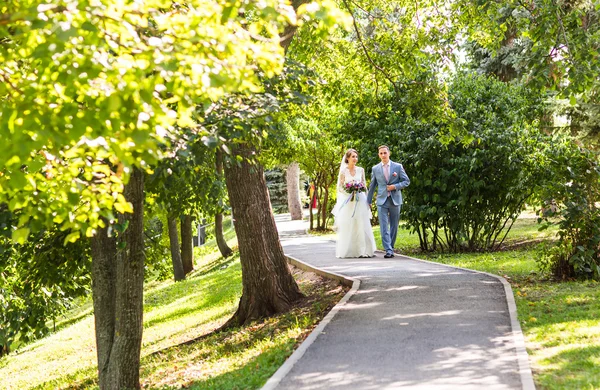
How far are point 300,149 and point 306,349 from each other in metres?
20.1

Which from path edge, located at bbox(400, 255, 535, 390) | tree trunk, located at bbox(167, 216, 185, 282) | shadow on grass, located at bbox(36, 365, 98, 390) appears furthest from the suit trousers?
tree trunk, located at bbox(167, 216, 185, 282)

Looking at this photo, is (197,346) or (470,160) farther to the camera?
(470,160)

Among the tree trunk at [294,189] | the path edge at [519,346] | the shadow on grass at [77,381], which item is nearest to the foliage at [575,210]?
the path edge at [519,346]

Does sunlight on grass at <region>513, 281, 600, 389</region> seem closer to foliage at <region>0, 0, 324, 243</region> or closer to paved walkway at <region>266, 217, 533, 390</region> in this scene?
paved walkway at <region>266, 217, 533, 390</region>

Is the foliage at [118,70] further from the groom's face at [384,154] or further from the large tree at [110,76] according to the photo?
the groom's face at [384,154]

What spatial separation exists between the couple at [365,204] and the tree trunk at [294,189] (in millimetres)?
19514

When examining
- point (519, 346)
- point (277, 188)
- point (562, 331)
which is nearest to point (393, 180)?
point (562, 331)

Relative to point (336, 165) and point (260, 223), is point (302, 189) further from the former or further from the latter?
point (260, 223)

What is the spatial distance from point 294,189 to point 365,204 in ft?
72.1

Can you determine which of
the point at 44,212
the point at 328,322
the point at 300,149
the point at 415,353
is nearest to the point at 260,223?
the point at 328,322

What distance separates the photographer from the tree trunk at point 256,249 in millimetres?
11039

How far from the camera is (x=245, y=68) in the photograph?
418 cm

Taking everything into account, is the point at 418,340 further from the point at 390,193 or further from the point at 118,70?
the point at 390,193

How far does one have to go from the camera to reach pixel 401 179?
14.9 meters
